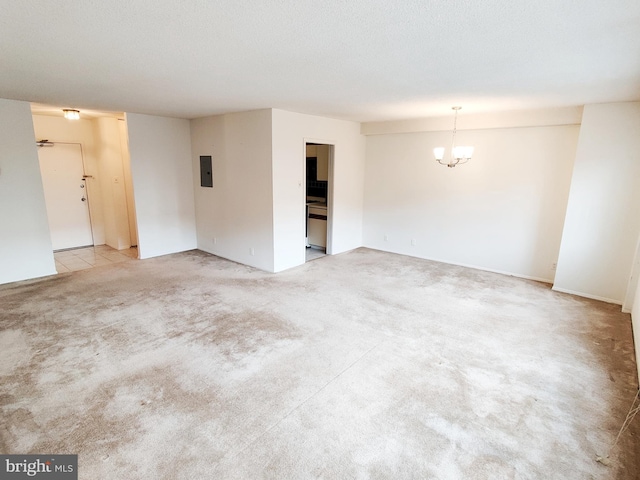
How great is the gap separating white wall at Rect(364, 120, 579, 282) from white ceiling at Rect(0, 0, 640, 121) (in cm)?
103

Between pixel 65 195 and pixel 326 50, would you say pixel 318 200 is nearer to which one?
pixel 326 50

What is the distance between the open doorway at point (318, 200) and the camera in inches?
248

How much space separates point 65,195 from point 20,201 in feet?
6.27

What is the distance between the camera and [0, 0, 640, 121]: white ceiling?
1.70 metres

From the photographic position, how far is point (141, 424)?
215cm

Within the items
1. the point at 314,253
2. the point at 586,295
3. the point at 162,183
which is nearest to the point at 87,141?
the point at 162,183

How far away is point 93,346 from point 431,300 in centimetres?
373

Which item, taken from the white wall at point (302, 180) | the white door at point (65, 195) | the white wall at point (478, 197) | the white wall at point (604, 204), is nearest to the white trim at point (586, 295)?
the white wall at point (604, 204)

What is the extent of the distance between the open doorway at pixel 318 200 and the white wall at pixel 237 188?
115 centimetres

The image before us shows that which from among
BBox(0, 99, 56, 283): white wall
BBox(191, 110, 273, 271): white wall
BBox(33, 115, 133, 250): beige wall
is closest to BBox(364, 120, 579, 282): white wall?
BBox(191, 110, 273, 271): white wall

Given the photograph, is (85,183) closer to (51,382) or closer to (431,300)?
(51,382)

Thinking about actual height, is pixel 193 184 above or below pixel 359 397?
above

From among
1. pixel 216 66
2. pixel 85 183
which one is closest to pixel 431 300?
pixel 216 66

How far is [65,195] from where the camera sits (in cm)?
636
